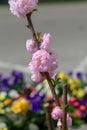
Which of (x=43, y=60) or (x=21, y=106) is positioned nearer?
(x=43, y=60)

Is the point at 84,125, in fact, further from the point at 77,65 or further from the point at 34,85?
the point at 77,65

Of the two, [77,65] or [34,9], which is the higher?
[34,9]

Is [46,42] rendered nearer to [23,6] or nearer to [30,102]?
[23,6]

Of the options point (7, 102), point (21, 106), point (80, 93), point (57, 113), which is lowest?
point (80, 93)

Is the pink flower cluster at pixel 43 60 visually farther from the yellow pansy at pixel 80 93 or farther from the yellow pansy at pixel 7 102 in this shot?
the yellow pansy at pixel 80 93

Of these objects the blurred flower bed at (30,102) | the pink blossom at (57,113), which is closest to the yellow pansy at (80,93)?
the blurred flower bed at (30,102)

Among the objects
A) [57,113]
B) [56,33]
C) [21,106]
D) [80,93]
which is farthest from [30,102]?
[56,33]

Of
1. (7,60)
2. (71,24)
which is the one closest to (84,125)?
(7,60)

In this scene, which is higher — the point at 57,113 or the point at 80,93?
the point at 57,113
